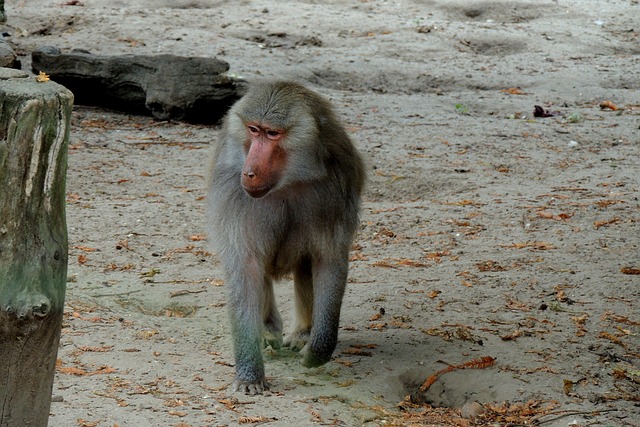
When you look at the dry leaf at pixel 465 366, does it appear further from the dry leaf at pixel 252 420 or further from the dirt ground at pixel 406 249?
the dry leaf at pixel 252 420

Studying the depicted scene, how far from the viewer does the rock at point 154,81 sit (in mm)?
9766

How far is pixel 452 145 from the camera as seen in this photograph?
9.36 metres

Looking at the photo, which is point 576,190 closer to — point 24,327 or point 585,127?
point 585,127

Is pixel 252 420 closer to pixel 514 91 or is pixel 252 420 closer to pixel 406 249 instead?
pixel 406 249

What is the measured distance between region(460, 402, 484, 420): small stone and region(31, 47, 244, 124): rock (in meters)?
5.69

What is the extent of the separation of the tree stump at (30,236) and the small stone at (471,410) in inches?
89.5

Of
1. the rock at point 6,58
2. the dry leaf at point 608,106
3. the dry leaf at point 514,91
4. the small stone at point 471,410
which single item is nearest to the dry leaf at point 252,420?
the small stone at point 471,410

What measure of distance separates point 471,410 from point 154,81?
20.6 ft

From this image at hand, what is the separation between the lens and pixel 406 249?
6926 mm

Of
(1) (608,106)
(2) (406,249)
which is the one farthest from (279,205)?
(1) (608,106)

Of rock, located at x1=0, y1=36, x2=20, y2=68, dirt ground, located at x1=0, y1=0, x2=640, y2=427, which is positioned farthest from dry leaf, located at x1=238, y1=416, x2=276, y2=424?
rock, located at x1=0, y1=36, x2=20, y2=68

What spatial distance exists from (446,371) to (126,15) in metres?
10.6

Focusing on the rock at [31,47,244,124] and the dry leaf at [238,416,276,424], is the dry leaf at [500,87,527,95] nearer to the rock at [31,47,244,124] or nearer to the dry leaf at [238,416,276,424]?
the rock at [31,47,244,124]

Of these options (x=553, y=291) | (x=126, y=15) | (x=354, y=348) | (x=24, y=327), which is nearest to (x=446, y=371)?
(x=354, y=348)
